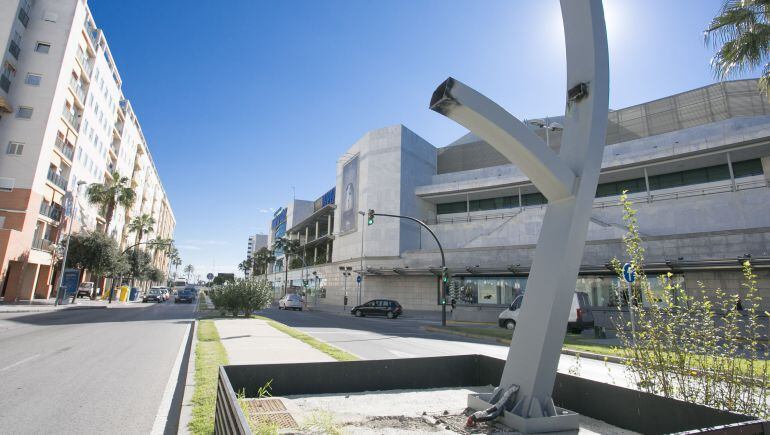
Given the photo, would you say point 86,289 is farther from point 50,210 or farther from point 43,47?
point 43,47

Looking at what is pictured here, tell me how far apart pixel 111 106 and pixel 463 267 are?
46.4m

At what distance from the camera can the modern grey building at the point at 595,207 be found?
79.3 feet

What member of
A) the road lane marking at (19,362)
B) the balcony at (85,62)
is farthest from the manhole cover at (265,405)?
the balcony at (85,62)

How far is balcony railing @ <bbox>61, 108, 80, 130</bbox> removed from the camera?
3553cm

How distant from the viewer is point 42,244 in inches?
1309

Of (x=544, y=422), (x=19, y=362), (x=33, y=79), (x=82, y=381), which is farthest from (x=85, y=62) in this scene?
(x=544, y=422)

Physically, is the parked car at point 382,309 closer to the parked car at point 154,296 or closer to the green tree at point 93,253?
the green tree at point 93,253

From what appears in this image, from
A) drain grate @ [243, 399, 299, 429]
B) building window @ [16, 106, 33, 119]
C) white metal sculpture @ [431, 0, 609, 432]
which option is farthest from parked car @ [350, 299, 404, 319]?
building window @ [16, 106, 33, 119]

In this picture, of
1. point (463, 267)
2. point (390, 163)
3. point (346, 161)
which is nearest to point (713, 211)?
point (463, 267)

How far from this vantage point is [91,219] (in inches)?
1763

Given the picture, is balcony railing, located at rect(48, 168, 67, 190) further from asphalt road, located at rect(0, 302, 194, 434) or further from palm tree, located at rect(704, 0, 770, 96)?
palm tree, located at rect(704, 0, 770, 96)

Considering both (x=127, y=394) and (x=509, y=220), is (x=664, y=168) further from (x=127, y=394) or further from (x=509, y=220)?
(x=127, y=394)

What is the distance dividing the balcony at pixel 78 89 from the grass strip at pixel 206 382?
37099mm

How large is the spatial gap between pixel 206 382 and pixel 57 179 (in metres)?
39.6
